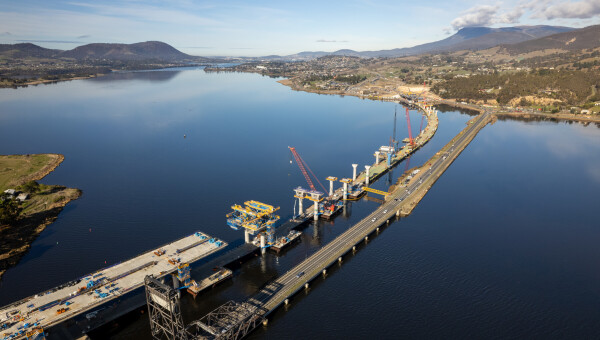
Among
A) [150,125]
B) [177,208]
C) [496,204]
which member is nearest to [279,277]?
[177,208]

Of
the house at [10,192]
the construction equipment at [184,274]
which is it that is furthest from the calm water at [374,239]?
the house at [10,192]

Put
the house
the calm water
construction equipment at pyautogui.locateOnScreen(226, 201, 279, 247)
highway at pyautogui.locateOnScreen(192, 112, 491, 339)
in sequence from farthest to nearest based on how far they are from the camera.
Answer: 1. the house
2. construction equipment at pyautogui.locateOnScreen(226, 201, 279, 247)
3. the calm water
4. highway at pyautogui.locateOnScreen(192, 112, 491, 339)

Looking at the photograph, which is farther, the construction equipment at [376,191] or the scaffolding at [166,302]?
the construction equipment at [376,191]

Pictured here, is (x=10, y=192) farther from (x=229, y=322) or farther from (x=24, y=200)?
(x=229, y=322)

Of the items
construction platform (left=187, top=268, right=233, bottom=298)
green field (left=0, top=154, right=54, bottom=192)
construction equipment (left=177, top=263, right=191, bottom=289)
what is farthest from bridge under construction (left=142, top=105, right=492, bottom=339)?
green field (left=0, top=154, right=54, bottom=192)

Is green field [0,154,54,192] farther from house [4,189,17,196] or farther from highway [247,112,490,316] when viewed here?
highway [247,112,490,316]

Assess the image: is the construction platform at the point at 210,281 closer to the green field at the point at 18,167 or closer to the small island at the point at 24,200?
the small island at the point at 24,200
